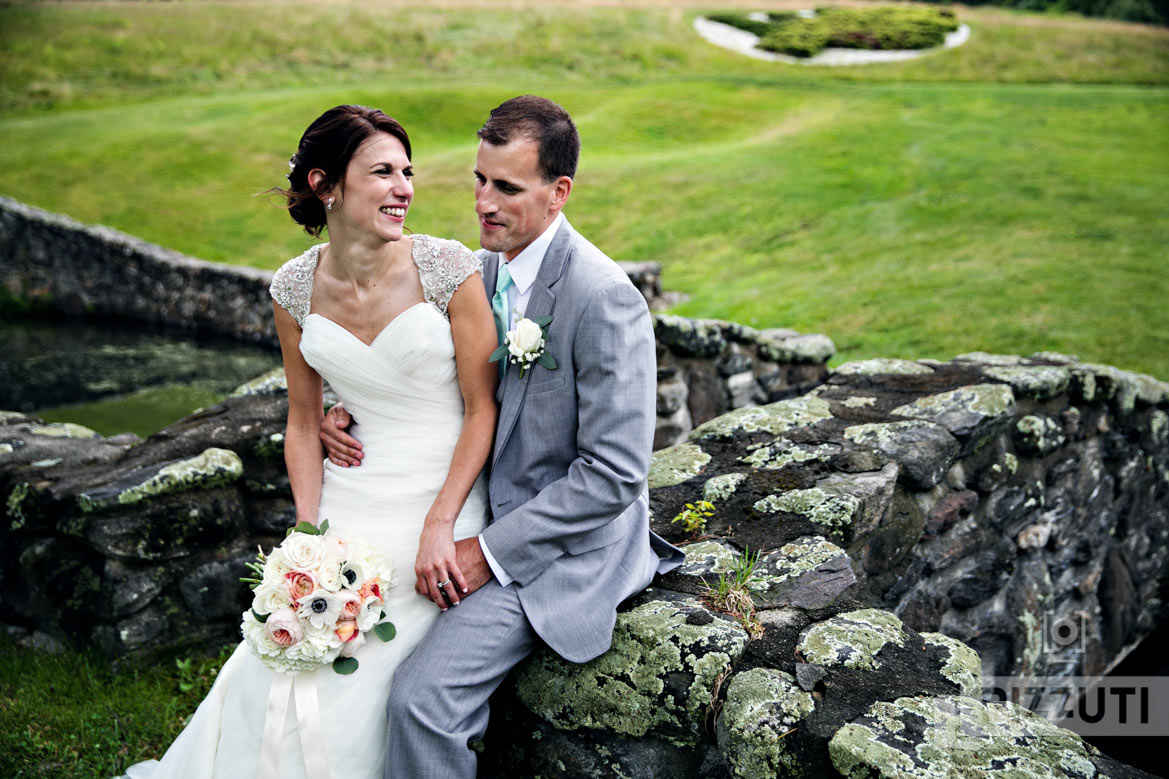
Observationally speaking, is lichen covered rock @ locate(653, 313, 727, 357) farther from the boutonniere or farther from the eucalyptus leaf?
the eucalyptus leaf

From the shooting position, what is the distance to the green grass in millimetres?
3492

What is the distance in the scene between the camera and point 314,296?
131 inches

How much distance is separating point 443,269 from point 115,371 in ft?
32.3

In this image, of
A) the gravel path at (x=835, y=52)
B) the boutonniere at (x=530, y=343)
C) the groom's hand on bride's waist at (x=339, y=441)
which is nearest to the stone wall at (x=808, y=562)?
the boutonniere at (x=530, y=343)

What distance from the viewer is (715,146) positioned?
64.2 feet

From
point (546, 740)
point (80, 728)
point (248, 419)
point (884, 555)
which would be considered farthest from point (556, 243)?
point (80, 728)

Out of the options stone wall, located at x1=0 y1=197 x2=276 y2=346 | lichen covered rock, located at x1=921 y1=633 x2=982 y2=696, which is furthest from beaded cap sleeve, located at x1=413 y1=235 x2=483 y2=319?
stone wall, located at x1=0 y1=197 x2=276 y2=346

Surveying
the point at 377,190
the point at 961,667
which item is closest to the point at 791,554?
the point at 961,667

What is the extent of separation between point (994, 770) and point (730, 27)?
28.7 meters

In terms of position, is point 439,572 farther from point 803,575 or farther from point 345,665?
point 803,575

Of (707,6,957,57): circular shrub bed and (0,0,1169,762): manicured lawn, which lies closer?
(0,0,1169,762): manicured lawn

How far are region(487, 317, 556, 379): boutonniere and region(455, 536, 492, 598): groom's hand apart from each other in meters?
0.60

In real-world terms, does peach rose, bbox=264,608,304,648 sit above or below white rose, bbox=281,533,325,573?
below

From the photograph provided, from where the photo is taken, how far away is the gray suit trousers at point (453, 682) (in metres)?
2.53
